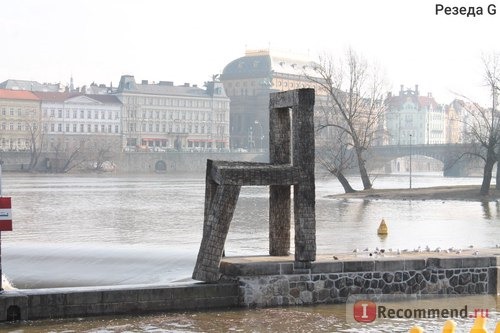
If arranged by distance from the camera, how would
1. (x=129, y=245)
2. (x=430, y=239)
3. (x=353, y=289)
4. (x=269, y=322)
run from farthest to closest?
(x=430, y=239)
(x=129, y=245)
(x=353, y=289)
(x=269, y=322)

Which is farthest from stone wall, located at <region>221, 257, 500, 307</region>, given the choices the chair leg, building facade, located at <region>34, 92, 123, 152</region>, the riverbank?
building facade, located at <region>34, 92, 123, 152</region>

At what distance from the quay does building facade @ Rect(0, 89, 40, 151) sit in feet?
532

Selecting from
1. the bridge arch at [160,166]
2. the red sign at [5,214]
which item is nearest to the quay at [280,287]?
the red sign at [5,214]

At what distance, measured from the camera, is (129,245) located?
1310 inches

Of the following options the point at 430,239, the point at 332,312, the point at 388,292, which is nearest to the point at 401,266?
the point at 388,292

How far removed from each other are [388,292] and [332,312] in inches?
77.9

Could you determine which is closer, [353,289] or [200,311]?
[200,311]

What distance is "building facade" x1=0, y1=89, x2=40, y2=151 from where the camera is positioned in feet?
590

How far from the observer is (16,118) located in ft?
596

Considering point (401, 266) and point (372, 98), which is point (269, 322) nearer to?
point (401, 266)

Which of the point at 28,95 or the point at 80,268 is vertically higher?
the point at 28,95

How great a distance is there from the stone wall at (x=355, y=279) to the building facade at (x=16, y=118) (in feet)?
532

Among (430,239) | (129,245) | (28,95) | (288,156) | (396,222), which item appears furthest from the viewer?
(28,95)

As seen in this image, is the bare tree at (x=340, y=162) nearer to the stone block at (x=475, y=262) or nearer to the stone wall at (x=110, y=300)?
the stone block at (x=475, y=262)
